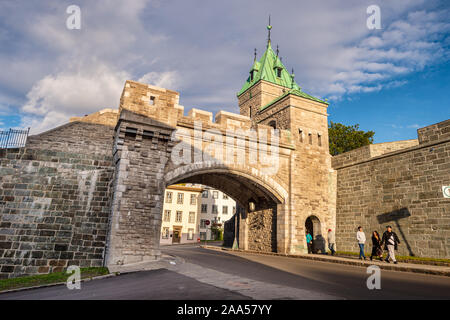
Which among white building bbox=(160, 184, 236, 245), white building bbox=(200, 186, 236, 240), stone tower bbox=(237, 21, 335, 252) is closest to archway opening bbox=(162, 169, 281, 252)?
stone tower bbox=(237, 21, 335, 252)

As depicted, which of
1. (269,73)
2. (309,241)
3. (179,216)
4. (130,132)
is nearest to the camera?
(130,132)

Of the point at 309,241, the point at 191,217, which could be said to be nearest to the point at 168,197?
the point at 191,217

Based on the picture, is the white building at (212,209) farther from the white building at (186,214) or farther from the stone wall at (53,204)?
the stone wall at (53,204)

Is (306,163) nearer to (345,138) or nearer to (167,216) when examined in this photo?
(345,138)

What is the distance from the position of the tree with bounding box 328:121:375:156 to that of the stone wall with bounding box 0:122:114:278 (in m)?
24.5

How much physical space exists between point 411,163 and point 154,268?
12996 mm

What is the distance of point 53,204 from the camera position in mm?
11367

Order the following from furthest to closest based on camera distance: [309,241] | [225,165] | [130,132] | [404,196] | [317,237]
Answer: [317,237]
[309,241]
[225,165]
[404,196]
[130,132]

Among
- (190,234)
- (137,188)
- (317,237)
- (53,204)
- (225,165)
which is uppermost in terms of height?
(225,165)

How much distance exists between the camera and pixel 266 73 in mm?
28516

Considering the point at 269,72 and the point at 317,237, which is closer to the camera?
the point at 317,237

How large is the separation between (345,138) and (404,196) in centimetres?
1739
